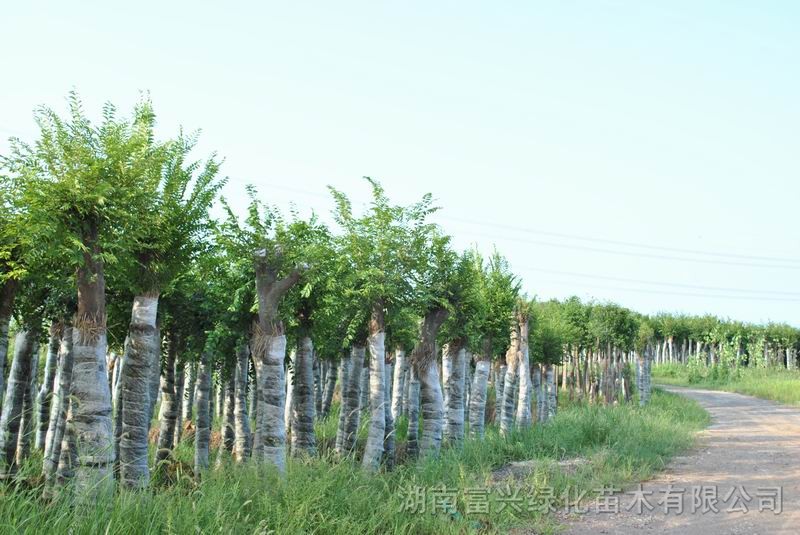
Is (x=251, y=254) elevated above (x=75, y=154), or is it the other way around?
(x=75, y=154)

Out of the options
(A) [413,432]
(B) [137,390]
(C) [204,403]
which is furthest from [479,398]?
(B) [137,390]

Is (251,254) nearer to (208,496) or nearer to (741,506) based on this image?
(208,496)

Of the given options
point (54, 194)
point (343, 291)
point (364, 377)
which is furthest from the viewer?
point (364, 377)

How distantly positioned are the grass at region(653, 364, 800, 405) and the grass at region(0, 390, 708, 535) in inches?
1160

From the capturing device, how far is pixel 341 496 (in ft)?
30.7

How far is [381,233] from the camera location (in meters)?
14.4

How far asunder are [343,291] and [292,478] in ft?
15.5

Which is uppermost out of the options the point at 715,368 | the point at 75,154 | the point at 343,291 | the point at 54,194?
the point at 75,154

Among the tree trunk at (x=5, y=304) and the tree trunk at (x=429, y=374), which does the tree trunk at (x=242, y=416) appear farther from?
the tree trunk at (x=5, y=304)

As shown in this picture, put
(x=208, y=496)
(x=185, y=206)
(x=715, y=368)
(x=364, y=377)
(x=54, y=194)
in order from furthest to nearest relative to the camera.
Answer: (x=715, y=368) < (x=364, y=377) < (x=185, y=206) < (x=54, y=194) < (x=208, y=496)

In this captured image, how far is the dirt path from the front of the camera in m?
10.4

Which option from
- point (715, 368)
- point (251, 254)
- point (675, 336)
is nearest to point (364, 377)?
point (251, 254)

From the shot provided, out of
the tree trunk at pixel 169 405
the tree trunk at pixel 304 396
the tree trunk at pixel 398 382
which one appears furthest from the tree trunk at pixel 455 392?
the tree trunk at pixel 169 405

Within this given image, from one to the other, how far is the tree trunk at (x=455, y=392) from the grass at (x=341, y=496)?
938 millimetres
